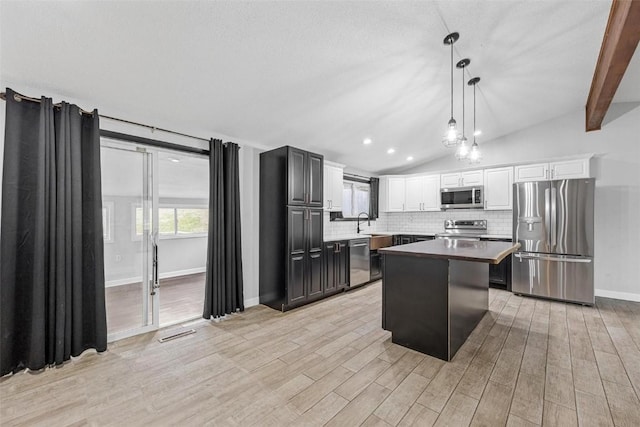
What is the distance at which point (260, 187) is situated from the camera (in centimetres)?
420

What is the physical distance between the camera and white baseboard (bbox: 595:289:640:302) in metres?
4.30

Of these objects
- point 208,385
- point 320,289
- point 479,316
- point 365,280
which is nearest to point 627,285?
point 479,316

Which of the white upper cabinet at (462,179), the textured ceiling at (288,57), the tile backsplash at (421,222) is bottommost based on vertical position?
the tile backsplash at (421,222)

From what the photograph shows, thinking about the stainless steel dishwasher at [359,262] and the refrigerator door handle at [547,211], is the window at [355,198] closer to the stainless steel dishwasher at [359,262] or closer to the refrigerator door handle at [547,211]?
the stainless steel dishwasher at [359,262]

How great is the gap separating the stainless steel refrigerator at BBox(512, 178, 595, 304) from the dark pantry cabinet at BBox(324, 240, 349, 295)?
2.81m

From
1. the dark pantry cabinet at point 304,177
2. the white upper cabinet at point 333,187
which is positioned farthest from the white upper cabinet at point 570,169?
the dark pantry cabinet at point 304,177

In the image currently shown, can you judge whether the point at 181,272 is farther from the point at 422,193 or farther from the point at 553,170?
the point at 553,170

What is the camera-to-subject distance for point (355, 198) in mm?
6094

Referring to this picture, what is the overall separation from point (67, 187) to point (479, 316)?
4.62m

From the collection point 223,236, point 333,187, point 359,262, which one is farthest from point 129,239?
point 359,262

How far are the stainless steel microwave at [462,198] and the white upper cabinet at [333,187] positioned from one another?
2.27m

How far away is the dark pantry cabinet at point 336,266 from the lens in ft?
14.5

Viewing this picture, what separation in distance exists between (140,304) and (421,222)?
556 cm

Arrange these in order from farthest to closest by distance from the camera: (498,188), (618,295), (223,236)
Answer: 1. (498,188)
2. (618,295)
3. (223,236)
